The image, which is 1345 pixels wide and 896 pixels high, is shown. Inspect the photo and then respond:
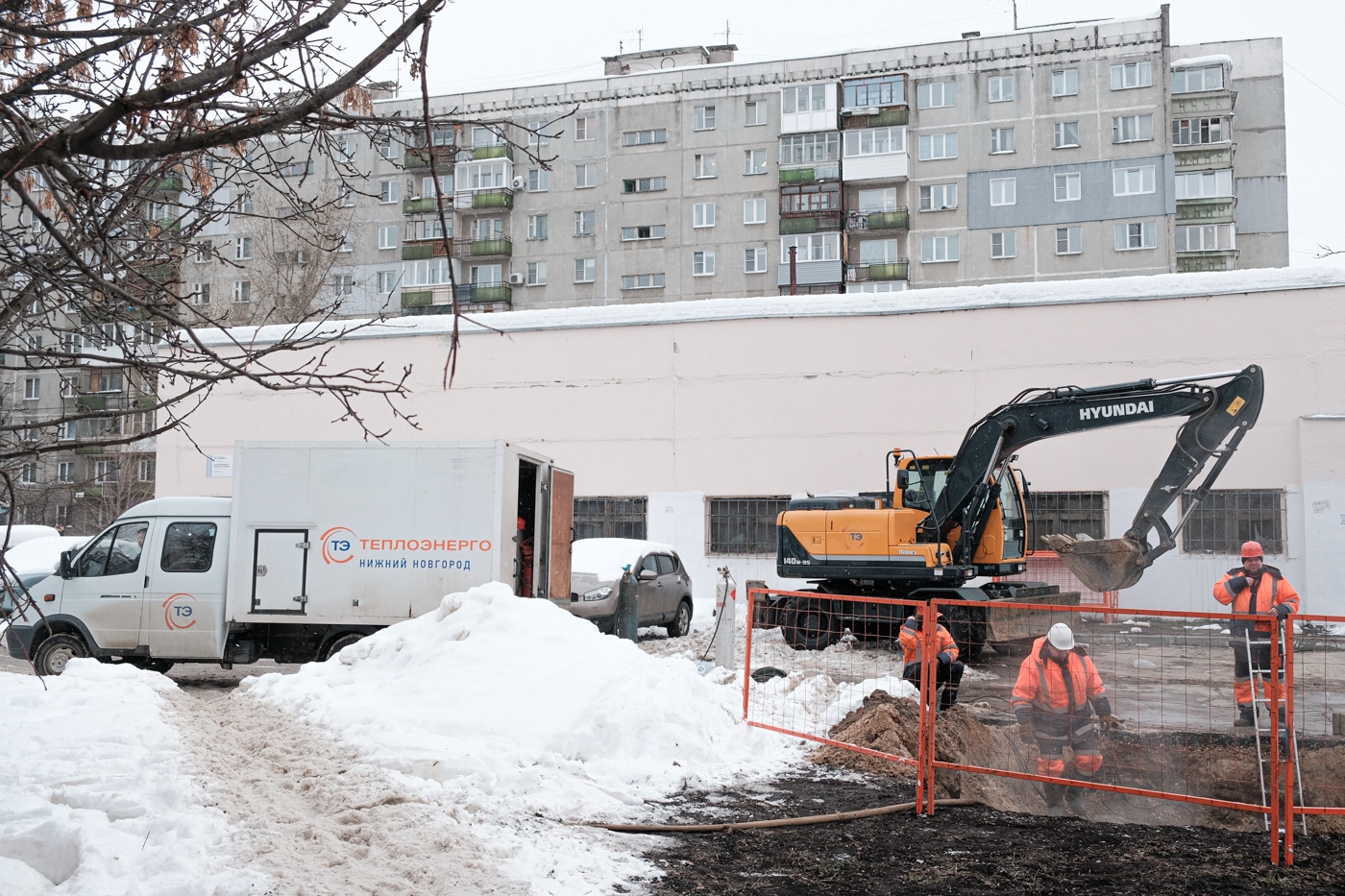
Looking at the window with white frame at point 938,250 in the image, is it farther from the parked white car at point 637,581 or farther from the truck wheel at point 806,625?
the truck wheel at point 806,625

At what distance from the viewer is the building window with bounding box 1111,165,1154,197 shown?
4334cm

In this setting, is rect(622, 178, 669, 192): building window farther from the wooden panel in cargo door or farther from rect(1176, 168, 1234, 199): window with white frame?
the wooden panel in cargo door

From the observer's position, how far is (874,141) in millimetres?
46219

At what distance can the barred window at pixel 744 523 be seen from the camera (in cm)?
2341

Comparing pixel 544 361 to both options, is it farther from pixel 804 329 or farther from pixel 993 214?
pixel 993 214

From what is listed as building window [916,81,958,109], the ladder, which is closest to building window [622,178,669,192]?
building window [916,81,958,109]

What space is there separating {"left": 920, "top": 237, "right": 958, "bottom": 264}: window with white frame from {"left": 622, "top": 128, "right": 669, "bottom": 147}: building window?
12215mm

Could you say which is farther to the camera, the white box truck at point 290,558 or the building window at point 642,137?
the building window at point 642,137

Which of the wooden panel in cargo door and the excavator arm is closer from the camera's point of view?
the excavator arm

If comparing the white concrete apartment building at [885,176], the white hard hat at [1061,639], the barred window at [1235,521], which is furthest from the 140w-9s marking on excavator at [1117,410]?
the white concrete apartment building at [885,176]

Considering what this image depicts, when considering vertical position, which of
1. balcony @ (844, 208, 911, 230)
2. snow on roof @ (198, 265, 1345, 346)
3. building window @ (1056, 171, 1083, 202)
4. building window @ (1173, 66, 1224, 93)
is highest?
building window @ (1173, 66, 1224, 93)

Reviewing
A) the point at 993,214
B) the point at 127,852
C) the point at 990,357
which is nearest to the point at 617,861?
the point at 127,852

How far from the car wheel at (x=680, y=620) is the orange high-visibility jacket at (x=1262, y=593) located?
925 cm

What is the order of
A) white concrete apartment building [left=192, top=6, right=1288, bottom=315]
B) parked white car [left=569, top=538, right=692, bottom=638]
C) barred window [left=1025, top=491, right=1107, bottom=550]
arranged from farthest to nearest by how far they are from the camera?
1. white concrete apartment building [left=192, top=6, right=1288, bottom=315]
2. barred window [left=1025, top=491, right=1107, bottom=550]
3. parked white car [left=569, top=538, right=692, bottom=638]
